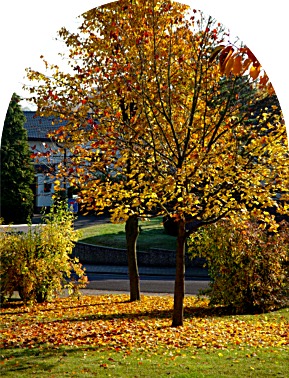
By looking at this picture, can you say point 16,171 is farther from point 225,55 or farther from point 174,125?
point 225,55

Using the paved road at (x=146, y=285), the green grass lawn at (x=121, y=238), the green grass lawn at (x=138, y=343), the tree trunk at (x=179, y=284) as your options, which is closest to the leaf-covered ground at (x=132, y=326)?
the green grass lawn at (x=138, y=343)

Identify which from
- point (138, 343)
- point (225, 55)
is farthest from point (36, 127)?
point (225, 55)

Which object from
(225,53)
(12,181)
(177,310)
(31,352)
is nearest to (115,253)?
(12,181)

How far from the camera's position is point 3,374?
19.5ft

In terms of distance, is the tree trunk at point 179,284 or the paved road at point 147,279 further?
the paved road at point 147,279

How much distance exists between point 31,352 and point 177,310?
2.32 metres

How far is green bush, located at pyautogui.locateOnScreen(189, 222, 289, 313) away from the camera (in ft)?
33.2

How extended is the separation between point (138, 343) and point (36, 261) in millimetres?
4377

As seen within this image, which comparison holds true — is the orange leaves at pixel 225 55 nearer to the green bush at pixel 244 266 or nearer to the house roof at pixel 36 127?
the green bush at pixel 244 266

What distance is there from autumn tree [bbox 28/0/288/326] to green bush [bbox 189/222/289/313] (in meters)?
1.64

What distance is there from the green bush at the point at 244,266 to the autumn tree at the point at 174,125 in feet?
5.39

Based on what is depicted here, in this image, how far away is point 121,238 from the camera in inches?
791

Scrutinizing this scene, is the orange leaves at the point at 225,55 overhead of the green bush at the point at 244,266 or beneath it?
overhead

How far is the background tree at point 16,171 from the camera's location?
11844 millimetres
